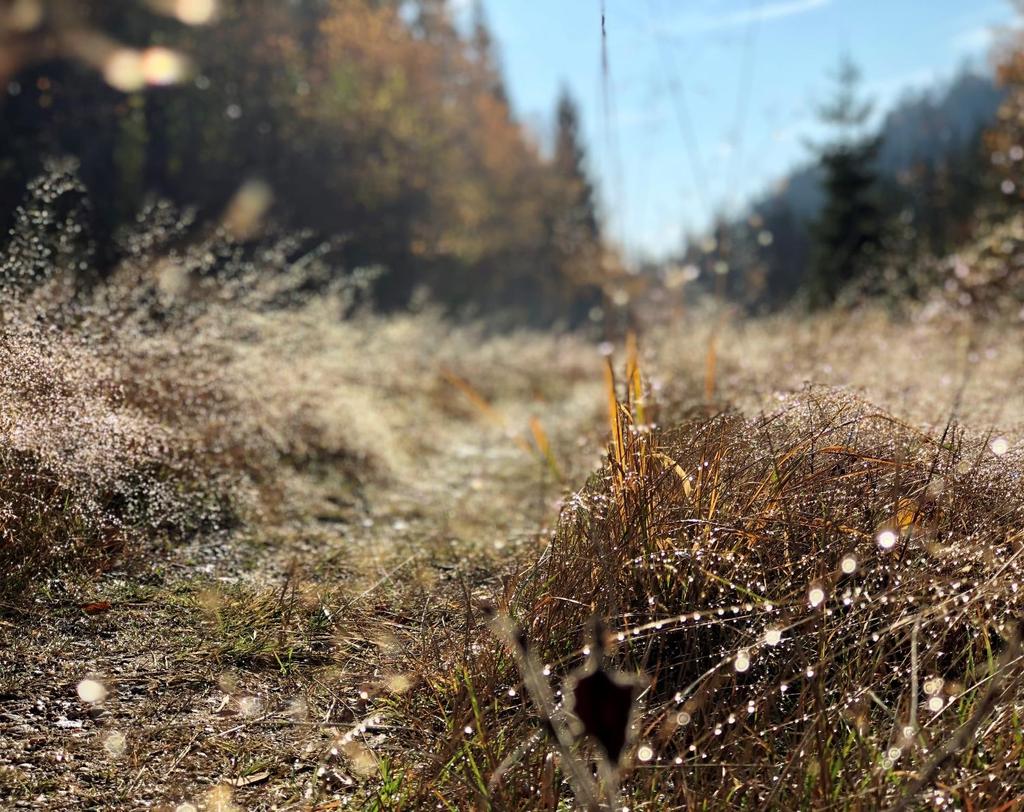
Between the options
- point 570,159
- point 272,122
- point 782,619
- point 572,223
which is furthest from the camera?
point 570,159

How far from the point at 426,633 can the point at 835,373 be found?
2.15m

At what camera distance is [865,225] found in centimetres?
1895

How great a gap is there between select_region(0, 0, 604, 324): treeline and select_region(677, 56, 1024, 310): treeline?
1.69m

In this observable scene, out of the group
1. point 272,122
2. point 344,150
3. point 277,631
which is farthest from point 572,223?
point 277,631

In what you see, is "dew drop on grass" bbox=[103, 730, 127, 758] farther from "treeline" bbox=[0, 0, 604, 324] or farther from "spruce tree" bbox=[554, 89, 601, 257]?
"spruce tree" bbox=[554, 89, 601, 257]

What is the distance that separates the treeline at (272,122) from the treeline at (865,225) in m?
1.69

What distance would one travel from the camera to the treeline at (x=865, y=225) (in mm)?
6500

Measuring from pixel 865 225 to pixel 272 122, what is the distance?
1463 centimetres

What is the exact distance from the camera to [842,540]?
1.67 metres

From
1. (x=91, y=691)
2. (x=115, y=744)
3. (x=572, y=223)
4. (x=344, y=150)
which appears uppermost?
(x=344, y=150)

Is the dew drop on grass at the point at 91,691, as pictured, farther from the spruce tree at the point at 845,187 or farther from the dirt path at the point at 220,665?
the spruce tree at the point at 845,187

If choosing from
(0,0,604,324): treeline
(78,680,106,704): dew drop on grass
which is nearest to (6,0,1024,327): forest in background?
(0,0,604,324): treeline

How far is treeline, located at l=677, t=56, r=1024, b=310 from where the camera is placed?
650 centimetres

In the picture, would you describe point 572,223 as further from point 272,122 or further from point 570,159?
point 570,159
